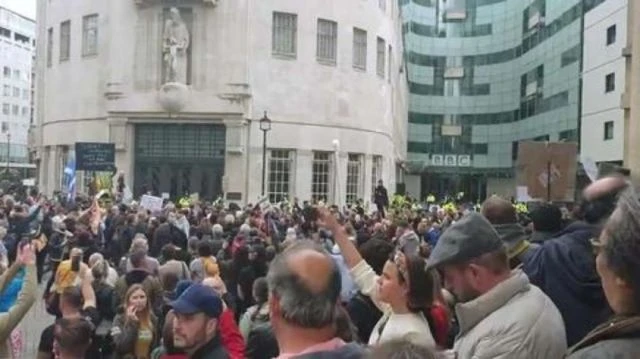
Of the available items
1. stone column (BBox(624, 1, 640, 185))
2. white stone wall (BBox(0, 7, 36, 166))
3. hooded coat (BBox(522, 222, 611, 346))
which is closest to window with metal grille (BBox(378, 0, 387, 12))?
stone column (BBox(624, 1, 640, 185))

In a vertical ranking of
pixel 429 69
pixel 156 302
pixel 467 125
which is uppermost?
pixel 429 69

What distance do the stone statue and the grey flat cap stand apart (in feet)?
126

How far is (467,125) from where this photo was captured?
9312 cm

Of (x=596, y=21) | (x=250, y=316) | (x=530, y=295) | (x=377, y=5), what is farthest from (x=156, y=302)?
(x=596, y=21)

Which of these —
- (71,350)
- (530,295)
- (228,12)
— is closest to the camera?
→ (530,295)

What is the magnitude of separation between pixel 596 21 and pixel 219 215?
40593 millimetres

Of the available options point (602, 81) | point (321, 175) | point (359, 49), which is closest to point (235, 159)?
point (321, 175)

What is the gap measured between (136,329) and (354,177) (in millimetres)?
37913

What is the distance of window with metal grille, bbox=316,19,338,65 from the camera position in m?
43.8

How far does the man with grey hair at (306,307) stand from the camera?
3.07 m

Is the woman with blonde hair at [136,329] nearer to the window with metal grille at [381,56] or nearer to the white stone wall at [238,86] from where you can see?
the white stone wall at [238,86]

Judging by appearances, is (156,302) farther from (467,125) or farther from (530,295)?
(467,125)

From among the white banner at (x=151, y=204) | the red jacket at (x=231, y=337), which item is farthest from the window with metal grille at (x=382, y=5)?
the red jacket at (x=231, y=337)

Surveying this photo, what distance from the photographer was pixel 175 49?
41281 millimetres
